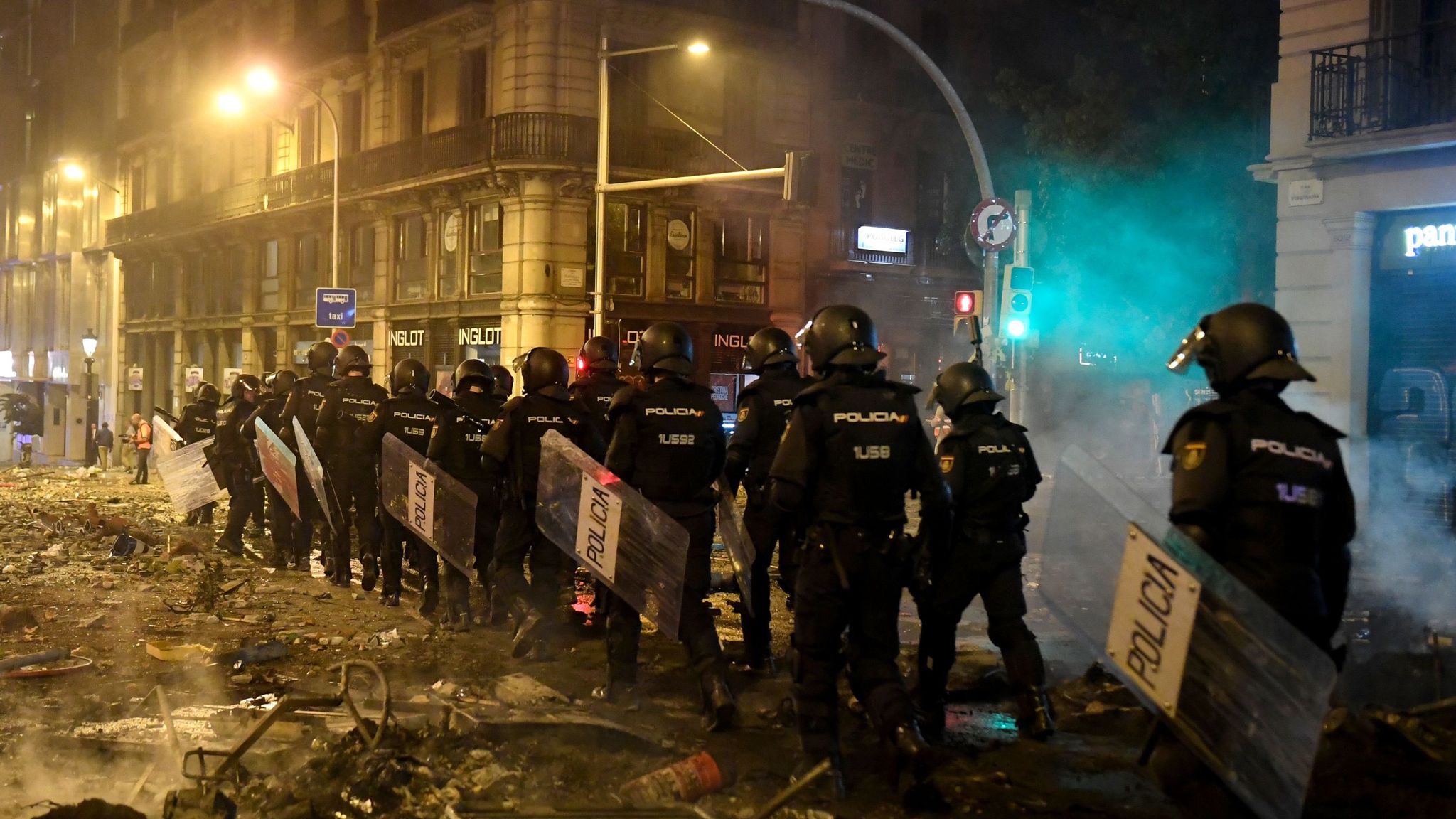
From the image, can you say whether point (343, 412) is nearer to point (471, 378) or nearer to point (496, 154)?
point (471, 378)

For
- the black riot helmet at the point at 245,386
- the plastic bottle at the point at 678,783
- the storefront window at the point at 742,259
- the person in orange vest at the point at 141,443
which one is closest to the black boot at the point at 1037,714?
the plastic bottle at the point at 678,783

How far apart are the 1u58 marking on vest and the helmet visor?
0.77m

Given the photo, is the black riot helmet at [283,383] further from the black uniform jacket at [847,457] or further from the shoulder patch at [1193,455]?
the shoulder patch at [1193,455]

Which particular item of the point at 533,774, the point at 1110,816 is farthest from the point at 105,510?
the point at 1110,816

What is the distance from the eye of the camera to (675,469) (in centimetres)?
658

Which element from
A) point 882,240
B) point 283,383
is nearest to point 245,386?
point 283,383

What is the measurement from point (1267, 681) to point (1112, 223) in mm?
20089

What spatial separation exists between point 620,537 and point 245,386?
27.3 ft

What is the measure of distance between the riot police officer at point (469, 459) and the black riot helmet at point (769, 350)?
1952mm

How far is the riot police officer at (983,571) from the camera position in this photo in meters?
6.02

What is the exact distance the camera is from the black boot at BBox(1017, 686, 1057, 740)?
598 cm

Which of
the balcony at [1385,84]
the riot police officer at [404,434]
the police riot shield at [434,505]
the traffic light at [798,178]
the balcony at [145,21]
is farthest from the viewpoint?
the balcony at [145,21]

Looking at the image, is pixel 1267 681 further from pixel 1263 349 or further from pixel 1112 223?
pixel 1112 223

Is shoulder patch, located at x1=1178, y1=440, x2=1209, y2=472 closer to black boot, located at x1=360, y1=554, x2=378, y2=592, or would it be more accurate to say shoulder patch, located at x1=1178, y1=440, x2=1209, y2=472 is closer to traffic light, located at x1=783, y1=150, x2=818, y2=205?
black boot, located at x1=360, y1=554, x2=378, y2=592
